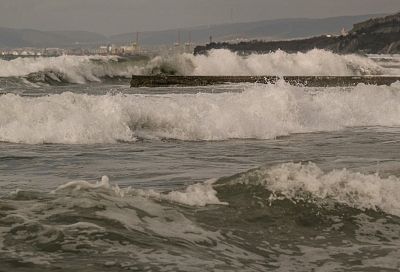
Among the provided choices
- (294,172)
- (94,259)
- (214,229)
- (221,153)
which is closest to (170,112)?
(221,153)

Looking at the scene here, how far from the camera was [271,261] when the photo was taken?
522cm

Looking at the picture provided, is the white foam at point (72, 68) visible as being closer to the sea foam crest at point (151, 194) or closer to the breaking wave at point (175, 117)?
the breaking wave at point (175, 117)

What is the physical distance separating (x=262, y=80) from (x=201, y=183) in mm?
18923

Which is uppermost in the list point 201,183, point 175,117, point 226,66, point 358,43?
point 358,43

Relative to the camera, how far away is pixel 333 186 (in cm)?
712

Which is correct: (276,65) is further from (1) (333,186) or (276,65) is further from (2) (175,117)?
(1) (333,186)

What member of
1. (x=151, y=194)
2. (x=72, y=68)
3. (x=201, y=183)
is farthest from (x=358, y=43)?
(x=151, y=194)

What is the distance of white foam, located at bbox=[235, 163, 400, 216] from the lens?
22.6 feet

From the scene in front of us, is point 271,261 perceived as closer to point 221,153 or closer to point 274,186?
point 274,186

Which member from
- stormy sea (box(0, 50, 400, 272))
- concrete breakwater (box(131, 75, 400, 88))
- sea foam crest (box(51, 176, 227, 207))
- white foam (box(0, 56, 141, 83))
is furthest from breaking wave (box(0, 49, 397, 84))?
sea foam crest (box(51, 176, 227, 207))

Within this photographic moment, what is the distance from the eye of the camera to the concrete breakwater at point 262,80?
2547cm

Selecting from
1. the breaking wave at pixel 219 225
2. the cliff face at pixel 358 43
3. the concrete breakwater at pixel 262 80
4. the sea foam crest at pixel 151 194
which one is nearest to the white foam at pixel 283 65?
the concrete breakwater at pixel 262 80

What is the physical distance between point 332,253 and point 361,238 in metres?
0.61

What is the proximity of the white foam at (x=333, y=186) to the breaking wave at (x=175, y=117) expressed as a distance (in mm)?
6504
